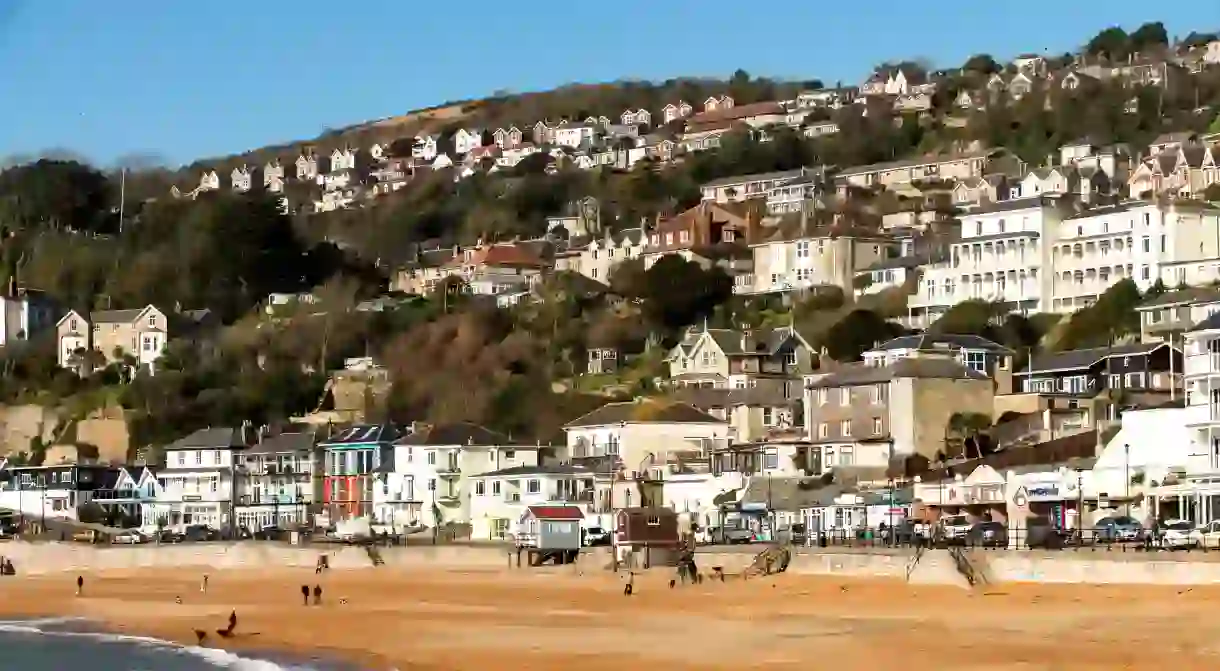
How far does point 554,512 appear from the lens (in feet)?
193

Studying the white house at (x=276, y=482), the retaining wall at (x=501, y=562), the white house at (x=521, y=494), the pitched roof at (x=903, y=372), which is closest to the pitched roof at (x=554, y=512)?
the retaining wall at (x=501, y=562)

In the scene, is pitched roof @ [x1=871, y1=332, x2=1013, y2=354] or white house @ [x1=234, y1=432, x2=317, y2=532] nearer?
pitched roof @ [x1=871, y1=332, x2=1013, y2=354]

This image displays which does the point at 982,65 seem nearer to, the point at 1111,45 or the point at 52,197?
the point at 1111,45

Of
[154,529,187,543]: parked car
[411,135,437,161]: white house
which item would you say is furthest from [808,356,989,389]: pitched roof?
[411,135,437,161]: white house

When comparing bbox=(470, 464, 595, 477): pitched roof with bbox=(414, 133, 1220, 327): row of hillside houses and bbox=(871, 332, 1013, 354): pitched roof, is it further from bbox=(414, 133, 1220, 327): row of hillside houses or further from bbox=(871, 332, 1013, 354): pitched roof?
bbox=(414, 133, 1220, 327): row of hillside houses

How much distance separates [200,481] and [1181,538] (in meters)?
49.0

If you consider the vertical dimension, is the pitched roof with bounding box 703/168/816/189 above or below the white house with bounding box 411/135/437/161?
below

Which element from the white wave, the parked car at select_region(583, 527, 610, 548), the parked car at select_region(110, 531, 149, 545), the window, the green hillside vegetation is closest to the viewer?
the white wave

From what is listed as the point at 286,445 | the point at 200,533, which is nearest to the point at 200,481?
the point at 286,445

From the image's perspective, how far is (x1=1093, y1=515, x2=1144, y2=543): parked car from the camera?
44.5 meters

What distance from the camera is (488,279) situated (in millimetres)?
102938

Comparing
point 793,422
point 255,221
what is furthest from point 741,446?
point 255,221

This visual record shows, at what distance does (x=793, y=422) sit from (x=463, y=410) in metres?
17.4

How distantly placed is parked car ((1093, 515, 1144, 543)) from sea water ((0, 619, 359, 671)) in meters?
18.3
